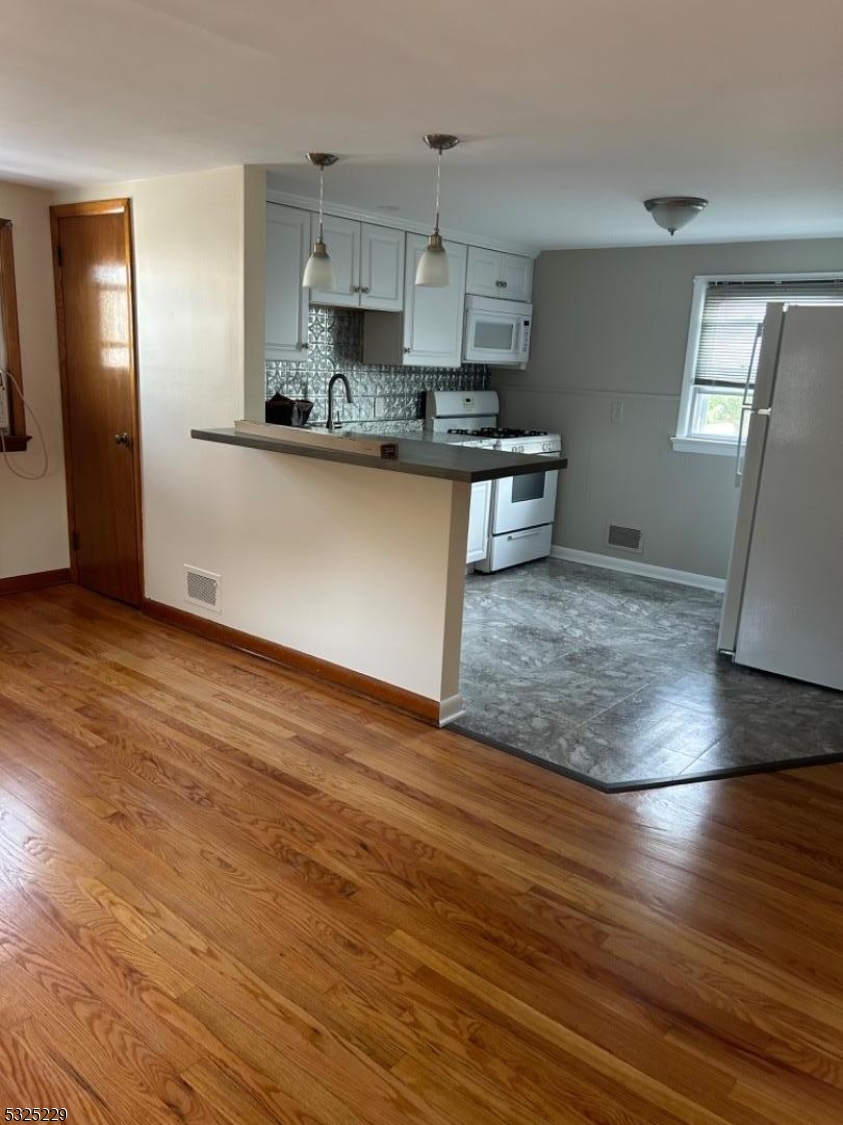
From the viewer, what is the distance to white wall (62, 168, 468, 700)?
10.7ft

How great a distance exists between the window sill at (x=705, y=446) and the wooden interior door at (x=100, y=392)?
3.41 m

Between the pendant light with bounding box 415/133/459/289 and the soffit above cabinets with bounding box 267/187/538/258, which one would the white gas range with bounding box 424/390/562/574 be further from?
the pendant light with bounding box 415/133/459/289

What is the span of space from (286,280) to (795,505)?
273 cm

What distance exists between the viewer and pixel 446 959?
1.99 metres

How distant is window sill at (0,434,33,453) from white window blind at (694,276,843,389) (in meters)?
4.11

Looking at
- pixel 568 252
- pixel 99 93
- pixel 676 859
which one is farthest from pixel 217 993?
pixel 568 252

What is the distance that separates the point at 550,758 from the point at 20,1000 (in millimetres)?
1835

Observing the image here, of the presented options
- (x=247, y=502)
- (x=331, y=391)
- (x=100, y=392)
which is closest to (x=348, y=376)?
(x=331, y=391)


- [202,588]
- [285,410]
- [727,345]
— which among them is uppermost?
[727,345]

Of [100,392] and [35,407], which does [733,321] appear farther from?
[35,407]

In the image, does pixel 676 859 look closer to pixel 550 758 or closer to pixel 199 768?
pixel 550 758

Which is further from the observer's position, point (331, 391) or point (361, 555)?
point (331, 391)

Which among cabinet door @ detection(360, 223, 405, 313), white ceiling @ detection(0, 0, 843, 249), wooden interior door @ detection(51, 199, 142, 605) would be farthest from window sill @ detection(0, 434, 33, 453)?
cabinet door @ detection(360, 223, 405, 313)

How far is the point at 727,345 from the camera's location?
5.18 metres
